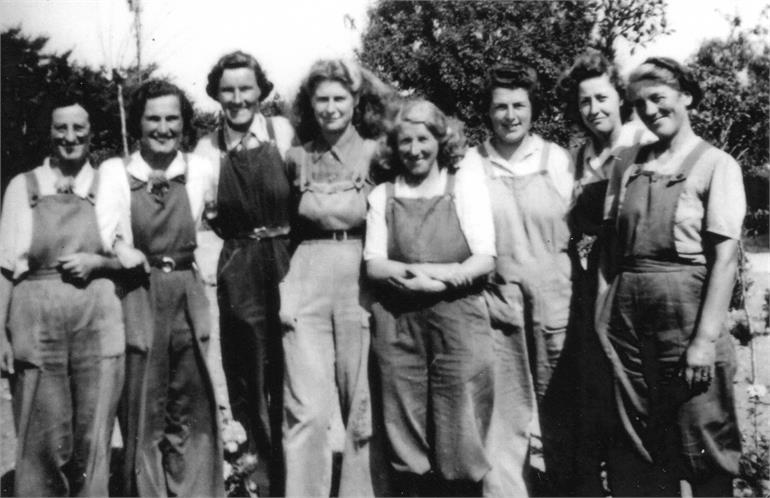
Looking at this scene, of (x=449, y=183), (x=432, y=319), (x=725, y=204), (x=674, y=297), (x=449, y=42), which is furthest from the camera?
(x=449, y=42)

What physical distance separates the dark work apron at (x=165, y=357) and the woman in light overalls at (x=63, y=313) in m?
0.09

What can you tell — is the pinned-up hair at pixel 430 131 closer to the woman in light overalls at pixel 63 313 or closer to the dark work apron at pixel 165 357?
the dark work apron at pixel 165 357

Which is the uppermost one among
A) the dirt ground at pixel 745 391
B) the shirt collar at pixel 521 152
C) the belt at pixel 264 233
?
the shirt collar at pixel 521 152

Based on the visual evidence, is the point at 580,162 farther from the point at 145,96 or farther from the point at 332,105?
the point at 145,96

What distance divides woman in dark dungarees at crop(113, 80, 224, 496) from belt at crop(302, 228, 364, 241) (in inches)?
25.0

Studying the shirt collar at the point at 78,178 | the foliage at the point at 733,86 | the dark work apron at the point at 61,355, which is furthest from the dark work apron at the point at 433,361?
the foliage at the point at 733,86

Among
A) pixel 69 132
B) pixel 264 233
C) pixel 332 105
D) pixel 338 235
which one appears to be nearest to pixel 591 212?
pixel 338 235

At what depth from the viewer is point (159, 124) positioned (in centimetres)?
378

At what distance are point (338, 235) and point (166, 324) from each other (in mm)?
975

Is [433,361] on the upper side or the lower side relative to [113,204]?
lower

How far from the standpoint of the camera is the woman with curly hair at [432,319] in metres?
3.56

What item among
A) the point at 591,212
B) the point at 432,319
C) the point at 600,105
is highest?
the point at 600,105

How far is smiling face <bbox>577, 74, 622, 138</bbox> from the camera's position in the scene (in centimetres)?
390

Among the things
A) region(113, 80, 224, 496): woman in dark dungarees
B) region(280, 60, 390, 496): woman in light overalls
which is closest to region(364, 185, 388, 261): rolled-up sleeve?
region(280, 60, 390, 496): woman in light overalls
